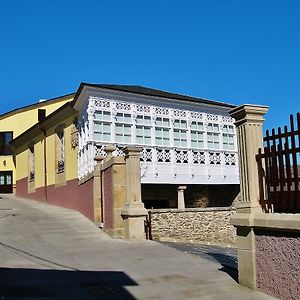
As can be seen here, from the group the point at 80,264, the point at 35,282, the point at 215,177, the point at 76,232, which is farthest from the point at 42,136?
the point at 35,282

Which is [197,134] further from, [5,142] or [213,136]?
[5,142]

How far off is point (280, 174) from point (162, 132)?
14062 millimetres

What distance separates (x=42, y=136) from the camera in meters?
27.1

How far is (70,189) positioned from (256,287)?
53.4ft

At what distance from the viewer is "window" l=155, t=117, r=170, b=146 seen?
20203 millimetres

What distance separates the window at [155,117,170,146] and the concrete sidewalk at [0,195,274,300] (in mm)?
6981

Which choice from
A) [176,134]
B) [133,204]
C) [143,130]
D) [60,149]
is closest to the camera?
[133,204]

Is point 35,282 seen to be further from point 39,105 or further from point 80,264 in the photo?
point 39,105

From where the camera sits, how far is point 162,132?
66.9ft

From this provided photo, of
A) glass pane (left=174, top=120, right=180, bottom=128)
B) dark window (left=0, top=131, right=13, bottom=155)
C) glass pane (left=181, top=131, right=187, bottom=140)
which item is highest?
dark window (left=0, top=131, right=13, bottom=155)

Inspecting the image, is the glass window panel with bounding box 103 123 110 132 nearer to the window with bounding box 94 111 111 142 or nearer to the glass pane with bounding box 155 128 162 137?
the window with bounding box 94 111 111 142

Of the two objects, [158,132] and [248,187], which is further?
[158,132]

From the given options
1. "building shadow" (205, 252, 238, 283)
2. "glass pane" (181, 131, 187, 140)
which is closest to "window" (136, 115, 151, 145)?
"glass pane" (181, 131, 187, 140)

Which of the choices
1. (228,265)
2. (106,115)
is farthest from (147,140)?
(228,265)
